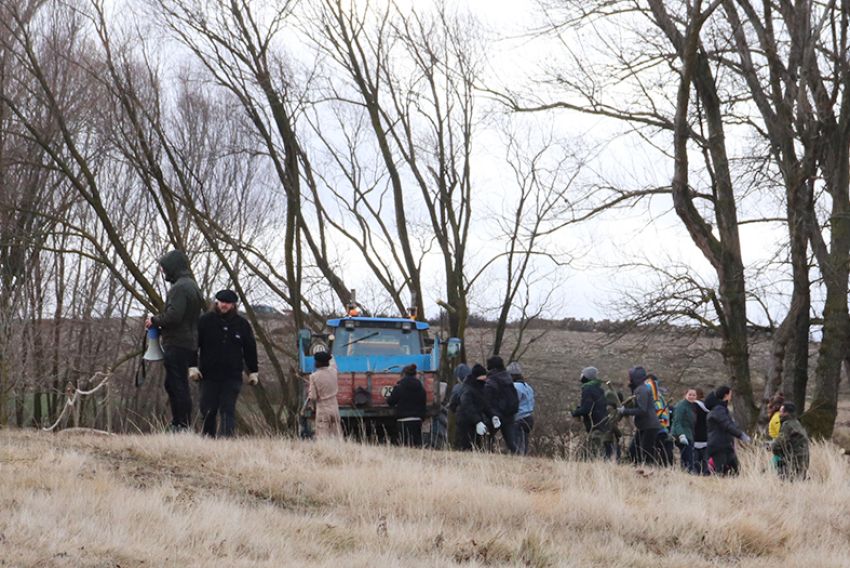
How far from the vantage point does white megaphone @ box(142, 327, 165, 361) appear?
12836 mm

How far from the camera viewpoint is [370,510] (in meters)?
9.33

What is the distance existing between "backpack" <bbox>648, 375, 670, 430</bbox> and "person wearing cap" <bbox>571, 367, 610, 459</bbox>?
24.9 inches

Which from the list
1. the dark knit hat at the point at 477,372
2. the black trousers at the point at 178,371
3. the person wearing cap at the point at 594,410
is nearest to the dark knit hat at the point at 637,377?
the person wearing cap at the point at 594,410

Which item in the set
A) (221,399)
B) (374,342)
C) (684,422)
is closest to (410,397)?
(374,342)

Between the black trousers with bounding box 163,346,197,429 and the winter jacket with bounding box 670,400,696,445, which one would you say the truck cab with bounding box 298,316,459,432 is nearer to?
the winter jacket with bounding box 670,400,696,445

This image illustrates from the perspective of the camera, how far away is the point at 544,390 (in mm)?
29938

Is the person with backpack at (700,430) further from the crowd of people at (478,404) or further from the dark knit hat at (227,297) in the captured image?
the dark knit hat at (227,297)

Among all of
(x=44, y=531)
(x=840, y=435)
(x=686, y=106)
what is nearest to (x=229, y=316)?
(x=44, y=531)

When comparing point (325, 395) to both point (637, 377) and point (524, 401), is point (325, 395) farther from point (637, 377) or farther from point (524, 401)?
point (637, 377)

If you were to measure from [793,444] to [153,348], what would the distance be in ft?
22.3

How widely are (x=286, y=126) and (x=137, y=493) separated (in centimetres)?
1912

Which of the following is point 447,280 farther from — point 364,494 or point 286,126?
point 364,494

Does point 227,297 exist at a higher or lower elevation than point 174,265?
lower

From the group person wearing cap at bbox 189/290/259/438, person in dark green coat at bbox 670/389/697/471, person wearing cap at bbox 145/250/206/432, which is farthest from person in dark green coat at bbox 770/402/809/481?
person wearing cap at bbox 145/250/206/432
